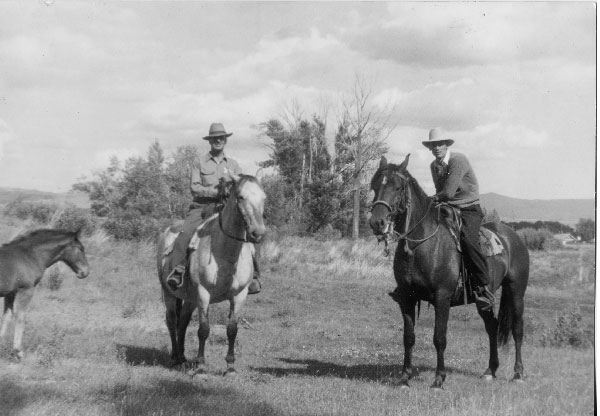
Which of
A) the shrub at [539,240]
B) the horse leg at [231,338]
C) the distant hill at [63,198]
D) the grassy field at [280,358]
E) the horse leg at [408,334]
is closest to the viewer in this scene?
the grassy field at [280,358]

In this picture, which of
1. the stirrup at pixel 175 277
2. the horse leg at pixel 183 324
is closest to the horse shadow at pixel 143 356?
the horse leg at pixel 183 324

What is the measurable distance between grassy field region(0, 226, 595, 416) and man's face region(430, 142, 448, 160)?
10.8ft

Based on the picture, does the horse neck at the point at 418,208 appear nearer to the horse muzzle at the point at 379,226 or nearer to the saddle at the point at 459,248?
the saddle at the point at 459,248

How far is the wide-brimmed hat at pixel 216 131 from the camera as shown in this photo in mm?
8953

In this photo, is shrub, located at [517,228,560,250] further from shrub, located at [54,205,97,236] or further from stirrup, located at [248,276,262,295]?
stirrup, located at [248,276,262,295]

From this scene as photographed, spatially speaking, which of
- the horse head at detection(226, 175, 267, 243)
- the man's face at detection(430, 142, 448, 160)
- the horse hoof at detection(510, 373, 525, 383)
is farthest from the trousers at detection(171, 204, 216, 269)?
the horse hoof at detection(510, 373, 525, 383)

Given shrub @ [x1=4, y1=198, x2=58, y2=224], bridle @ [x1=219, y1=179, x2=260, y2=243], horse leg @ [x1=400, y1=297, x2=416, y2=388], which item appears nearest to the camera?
bridle @ [x1=219, y1=179, x2=260, y2=243]

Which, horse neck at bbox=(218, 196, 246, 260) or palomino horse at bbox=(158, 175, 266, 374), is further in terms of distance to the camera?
horse neck at bbox=(218, 196, 246, 260)

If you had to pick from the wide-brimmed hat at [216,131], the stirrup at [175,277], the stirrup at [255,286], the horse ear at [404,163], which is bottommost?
the stirrup at [255,286]

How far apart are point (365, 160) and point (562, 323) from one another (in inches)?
1119

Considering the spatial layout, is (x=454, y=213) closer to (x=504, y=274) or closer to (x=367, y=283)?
(x=504, y=274)

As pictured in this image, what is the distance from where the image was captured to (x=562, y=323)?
11617 millimetres

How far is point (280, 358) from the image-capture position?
1022 centimetres

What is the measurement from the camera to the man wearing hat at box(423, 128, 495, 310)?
8189 mm
